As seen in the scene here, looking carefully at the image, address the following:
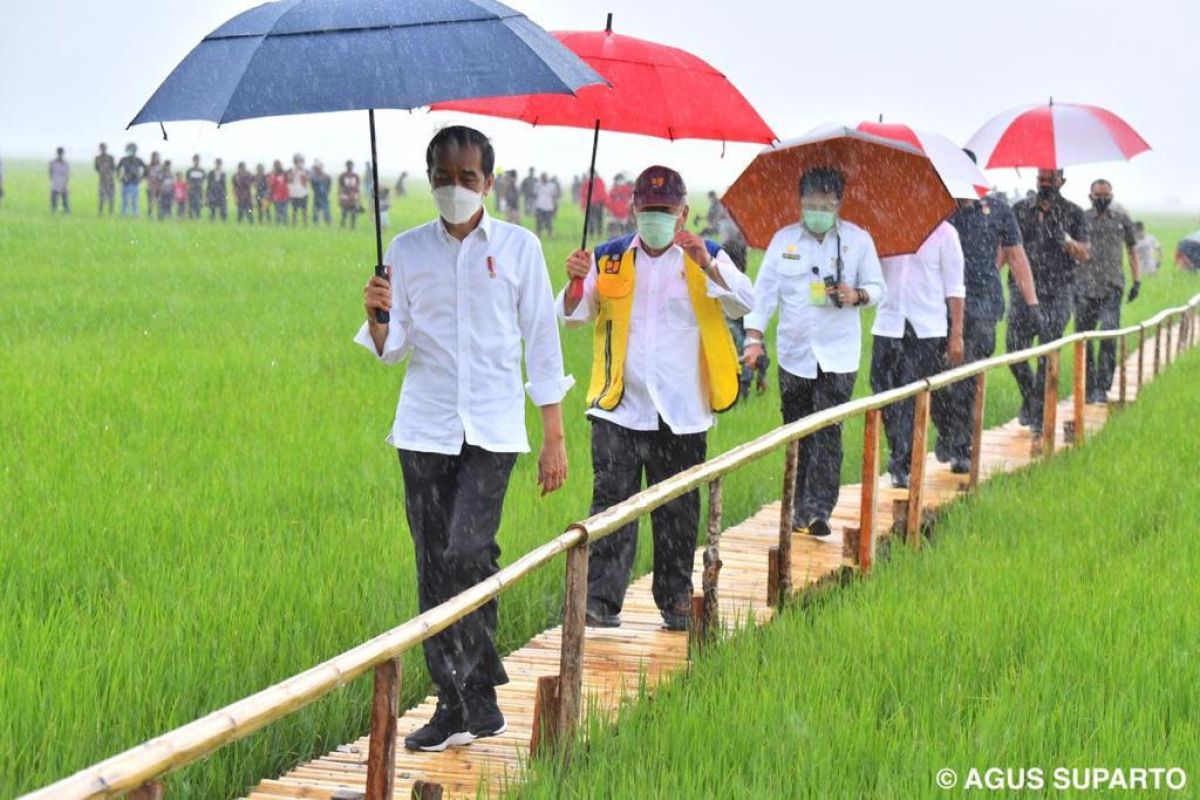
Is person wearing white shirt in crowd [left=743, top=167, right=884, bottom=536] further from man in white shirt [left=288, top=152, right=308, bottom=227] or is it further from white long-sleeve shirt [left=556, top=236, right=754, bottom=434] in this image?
man in white shirt [left=288, top=152, right=308, bottom=227]

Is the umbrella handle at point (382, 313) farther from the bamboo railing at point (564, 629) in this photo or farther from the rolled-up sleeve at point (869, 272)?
the rolled-up sleeve at point (869, 272)

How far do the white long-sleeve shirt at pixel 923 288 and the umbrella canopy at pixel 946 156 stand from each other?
1.02ft

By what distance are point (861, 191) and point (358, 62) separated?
5165mm

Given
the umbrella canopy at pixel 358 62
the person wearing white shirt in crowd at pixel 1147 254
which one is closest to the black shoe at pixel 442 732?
the umbrella canopy at pixel 358 62

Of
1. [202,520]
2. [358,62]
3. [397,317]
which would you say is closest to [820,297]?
[202,520]

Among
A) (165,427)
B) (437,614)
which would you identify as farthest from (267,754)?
(165,427)

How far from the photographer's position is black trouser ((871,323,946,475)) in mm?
10078

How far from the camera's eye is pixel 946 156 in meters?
10.3

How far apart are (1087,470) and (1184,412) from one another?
3323 millimetres

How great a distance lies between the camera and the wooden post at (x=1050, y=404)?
11.2 m

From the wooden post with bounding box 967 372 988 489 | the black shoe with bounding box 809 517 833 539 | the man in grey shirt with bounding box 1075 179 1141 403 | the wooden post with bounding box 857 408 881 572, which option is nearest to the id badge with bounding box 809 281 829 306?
the wooden post with bounding box 857 408 881 572

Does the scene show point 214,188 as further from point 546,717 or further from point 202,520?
point 546,717

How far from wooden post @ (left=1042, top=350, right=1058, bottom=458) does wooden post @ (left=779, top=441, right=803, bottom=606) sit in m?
4.60

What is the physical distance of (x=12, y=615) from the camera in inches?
258
